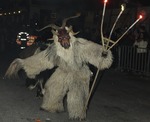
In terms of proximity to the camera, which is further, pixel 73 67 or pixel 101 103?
pixel 101 103

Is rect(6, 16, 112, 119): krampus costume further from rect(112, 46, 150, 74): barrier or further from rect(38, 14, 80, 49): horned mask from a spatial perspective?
rect(112, 46, 150, 74): barrier

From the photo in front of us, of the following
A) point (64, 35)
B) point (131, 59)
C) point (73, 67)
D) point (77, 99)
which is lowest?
point (131, 59)

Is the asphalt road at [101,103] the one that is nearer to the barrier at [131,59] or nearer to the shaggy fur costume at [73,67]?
the shaggy fur costume at [73,67]

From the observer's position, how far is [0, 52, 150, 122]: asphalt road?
8336mm

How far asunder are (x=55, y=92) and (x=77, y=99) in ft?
1.78

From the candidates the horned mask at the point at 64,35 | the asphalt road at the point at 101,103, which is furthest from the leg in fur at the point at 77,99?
the horned mask at the point at 64,35

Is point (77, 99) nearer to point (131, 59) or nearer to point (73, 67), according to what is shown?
point (73, 67)

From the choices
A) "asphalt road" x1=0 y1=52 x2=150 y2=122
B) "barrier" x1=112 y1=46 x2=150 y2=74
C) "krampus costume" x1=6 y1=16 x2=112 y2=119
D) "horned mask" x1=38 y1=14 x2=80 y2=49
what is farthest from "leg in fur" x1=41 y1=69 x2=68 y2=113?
"barrier" x1=112 y1=46 x2=150 y2=74

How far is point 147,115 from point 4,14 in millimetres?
42353

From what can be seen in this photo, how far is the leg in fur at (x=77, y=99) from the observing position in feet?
26.2

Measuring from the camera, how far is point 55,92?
8281 millimetres

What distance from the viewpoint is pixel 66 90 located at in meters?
8.30

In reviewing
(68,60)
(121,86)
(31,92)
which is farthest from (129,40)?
(68,60)

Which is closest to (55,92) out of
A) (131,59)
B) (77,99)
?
(77,99)
